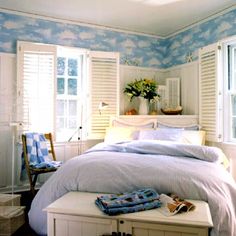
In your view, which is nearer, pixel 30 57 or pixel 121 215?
pixel 121 215

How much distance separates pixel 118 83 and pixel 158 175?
249 cm

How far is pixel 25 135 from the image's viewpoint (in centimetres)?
346

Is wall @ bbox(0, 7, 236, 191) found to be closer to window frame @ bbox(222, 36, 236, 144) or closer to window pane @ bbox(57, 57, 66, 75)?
window frame @ bbox(222, 36, 236, 144)

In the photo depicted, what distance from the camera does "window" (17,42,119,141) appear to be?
3.85 meters

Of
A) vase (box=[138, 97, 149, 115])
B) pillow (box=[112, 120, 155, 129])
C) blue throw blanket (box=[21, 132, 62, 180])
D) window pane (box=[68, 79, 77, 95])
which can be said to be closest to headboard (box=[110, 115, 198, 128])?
pillow (box=[112, 120, 155, 129])

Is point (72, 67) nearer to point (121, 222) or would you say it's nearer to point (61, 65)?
point (61, 65)

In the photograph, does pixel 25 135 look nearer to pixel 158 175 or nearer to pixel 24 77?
pixel 24 77

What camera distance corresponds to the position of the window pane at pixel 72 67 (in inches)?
169

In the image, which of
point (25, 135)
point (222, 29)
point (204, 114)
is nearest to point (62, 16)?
point (25, 135)

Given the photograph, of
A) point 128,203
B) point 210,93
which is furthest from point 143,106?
point 128,203

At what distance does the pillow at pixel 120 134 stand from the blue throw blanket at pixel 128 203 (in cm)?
199

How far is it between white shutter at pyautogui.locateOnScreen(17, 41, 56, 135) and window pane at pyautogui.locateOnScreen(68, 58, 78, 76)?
0.43 meters

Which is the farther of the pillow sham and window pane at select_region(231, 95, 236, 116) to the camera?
the pillow sham

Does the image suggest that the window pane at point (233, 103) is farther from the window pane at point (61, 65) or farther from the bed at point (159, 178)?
the window pane at point (61, 65)
